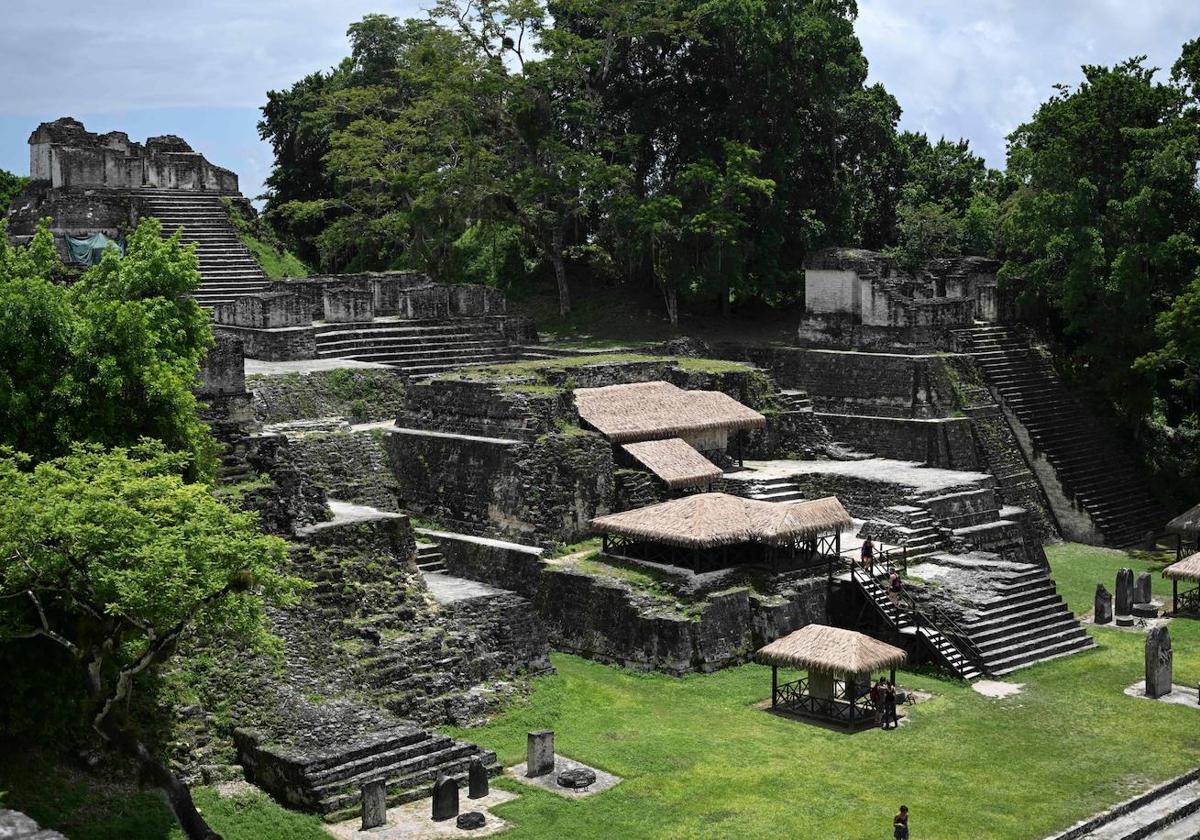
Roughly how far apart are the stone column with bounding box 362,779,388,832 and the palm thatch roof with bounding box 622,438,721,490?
9460mm

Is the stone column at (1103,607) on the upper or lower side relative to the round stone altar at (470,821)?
upper

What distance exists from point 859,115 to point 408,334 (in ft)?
43.2

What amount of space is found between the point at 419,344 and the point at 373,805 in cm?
1499

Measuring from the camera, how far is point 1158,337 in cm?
2884

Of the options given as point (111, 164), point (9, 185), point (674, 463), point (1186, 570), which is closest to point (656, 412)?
point (674, 463)

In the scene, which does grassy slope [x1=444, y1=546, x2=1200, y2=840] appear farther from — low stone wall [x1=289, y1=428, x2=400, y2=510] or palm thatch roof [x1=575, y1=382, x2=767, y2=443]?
palm thatch roof [x1=575, y1=382, x2=767, y2=443]

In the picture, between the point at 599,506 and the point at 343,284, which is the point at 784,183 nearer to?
the point at 343,284

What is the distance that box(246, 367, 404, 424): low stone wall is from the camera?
79.4 ft

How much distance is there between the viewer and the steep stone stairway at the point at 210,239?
100 feet

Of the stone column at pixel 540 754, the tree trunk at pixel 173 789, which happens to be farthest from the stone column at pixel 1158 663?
the tree trunk at pixel 173 789

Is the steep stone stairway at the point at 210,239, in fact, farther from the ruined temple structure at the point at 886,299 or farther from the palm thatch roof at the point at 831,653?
the palm thatch roof at the point at 831,653

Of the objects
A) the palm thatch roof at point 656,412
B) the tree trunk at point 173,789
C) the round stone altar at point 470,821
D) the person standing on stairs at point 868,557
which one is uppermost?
the palm thatch roof at point 656,412

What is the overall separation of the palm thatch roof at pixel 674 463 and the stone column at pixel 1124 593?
6487mm

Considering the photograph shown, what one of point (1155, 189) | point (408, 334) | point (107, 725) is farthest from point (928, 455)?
point (107, 725)
